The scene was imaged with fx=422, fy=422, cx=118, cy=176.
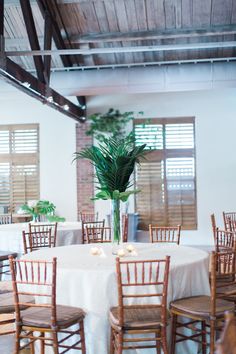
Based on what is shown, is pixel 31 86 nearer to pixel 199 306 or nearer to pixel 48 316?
pixel 48 316

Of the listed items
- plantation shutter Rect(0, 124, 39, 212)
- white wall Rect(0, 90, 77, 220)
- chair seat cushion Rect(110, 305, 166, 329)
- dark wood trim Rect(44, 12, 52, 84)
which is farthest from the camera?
plantation shutter Rect(0, 124, 39, 212)

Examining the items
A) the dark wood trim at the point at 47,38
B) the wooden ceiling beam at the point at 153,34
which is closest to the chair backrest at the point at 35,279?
the dark wood trim at the point at 47,38

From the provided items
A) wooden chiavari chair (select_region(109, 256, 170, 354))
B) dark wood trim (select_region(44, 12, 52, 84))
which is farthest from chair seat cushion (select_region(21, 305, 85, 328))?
dark wood trim (select_region(44, 12, 52, 84))

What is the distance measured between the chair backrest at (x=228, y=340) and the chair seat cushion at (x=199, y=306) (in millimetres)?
1675

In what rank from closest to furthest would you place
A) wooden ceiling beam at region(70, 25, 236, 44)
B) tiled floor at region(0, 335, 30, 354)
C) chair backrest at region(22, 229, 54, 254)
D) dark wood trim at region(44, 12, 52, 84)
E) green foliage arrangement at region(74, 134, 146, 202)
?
tiled floor at region(0, 335, 30, 354), green foliage arrangement at region(74, 134, 146, 202), chair backrest at region(22, 229, 54, 254), dark wood trim at region(44, 12, 52, 84), wooden ceiling beam at region(70, 25, 236, 44)

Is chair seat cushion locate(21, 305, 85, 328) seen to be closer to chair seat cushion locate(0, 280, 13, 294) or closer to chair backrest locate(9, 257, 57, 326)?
chair backrest locate(9, 257, 57, 326)

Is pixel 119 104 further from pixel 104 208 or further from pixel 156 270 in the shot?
pixel 156 270

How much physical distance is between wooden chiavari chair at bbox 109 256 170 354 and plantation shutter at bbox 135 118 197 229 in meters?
6.59

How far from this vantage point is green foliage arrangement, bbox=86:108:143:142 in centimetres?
1000

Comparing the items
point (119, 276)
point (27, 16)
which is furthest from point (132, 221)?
point (119, 276)

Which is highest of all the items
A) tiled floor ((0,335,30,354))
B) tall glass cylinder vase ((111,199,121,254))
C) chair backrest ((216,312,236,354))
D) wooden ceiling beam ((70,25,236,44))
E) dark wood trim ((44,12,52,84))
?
wooden ceiling beam ((70,25,236,44))

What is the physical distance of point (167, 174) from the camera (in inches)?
398

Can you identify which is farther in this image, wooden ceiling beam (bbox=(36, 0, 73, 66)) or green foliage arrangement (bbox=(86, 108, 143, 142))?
green foliage arrangement (bbox=(86, 108, 143, 142))

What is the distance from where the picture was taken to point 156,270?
133 inches
